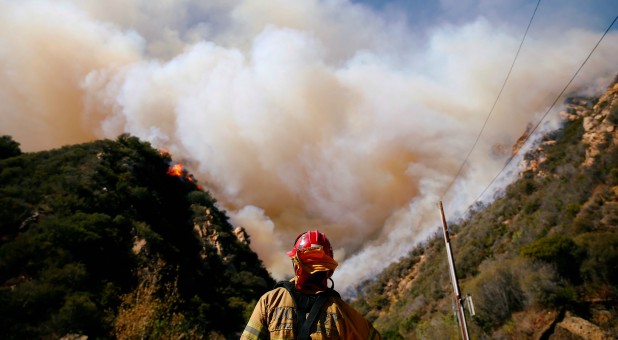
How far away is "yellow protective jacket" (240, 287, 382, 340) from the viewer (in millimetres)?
2812

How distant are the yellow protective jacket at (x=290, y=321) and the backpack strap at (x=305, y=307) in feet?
0.12

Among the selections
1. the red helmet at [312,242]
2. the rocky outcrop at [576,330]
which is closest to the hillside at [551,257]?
the rocky outcrop at [576,330]

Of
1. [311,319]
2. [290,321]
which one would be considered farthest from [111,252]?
[311,319]

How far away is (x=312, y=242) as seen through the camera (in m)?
3.32

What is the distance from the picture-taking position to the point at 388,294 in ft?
267

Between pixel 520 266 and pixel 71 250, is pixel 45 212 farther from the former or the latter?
pixel 520 266

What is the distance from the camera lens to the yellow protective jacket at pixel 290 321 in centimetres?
281

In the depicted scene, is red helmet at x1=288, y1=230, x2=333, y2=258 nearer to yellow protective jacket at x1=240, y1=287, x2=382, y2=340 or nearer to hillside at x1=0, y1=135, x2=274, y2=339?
yellow protective jacket at x1=240, y1=287, x2=382, y2=340

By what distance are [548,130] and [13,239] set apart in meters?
86.7

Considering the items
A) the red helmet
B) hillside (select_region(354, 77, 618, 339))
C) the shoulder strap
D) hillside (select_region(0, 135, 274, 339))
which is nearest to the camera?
the shoulder strap

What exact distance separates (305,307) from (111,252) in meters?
35.8

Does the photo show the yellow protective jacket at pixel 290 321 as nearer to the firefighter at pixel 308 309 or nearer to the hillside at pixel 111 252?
the firefighter at pixel 308 309

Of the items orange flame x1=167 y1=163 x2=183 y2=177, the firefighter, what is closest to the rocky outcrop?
the firefighter

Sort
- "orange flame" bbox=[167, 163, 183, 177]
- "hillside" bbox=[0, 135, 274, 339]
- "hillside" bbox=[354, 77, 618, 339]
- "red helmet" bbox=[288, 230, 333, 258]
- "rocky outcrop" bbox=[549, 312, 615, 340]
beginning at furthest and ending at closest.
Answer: "orange flame" bbox=[167, 163, 183, 177], "hillside" bbox=[0, 135, 274, 339], "hillside" bbox=[354, 77, 618, 339], "rocky outcrop" bbox=[549, 312, 615, 340], "red helmet" bbox=[288, 230, 333, 258]
